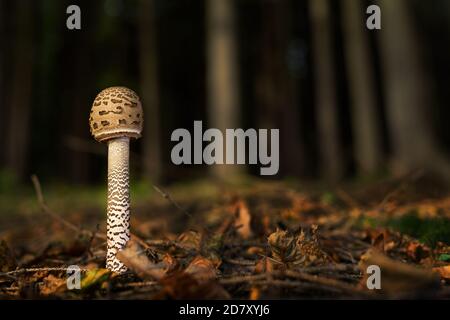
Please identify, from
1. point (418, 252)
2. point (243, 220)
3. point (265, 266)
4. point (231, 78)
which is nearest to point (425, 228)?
point (418, 252)

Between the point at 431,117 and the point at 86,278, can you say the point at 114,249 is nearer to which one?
the point at 86,278

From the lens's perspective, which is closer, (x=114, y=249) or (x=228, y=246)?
(x=114, y=249)

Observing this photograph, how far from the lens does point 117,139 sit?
2182 millimetres

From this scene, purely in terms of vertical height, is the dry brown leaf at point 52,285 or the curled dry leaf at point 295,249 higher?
the curled dry leaf at point 295,249

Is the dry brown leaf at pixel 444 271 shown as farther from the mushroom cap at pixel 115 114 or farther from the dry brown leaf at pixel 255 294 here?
the mushroom cap at pixel 115 114

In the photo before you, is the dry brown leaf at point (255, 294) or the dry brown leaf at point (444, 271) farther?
the dry brown leaf at point (444, 271)

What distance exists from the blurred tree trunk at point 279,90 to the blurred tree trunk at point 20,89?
23.6ft

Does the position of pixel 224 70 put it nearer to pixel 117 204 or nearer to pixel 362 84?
pixel 362 84

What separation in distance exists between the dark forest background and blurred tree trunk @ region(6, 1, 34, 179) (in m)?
→ 0.04

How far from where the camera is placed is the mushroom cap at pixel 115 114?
2.06m

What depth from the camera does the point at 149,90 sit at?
1307 cm

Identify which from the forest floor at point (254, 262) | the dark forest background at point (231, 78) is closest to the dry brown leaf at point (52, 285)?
the forest floor at point (254, 262)

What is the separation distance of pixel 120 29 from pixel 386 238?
1725cm
